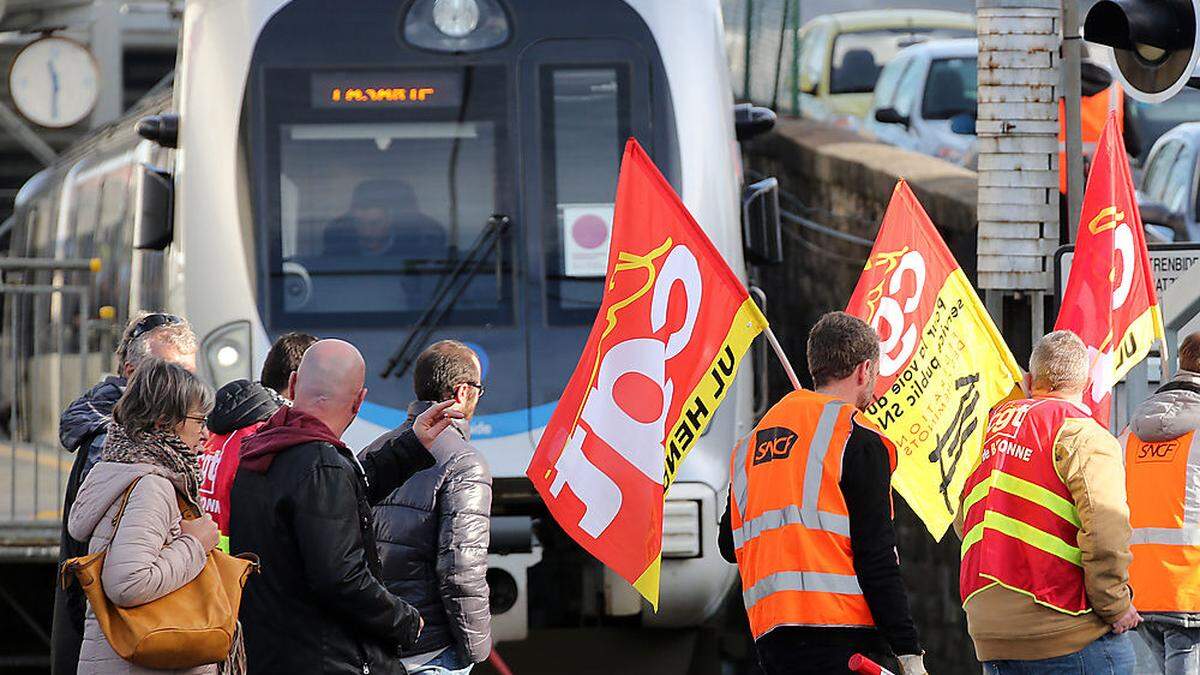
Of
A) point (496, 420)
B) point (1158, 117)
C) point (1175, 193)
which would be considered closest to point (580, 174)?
point (496, 420)

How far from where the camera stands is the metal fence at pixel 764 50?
62.2 feet

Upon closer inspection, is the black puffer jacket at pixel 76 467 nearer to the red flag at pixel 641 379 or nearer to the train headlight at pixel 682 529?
the red flag at pixel 641 379

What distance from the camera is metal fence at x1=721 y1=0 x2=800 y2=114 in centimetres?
1895

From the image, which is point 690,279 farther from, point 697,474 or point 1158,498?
point 697,474

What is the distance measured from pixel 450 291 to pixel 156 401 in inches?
160

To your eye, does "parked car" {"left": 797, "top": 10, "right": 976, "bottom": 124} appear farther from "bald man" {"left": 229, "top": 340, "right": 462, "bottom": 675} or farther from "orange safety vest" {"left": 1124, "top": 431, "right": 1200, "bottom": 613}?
"bald man" {"left": 229, "top": 340, "right": 462, "bottom": 675}

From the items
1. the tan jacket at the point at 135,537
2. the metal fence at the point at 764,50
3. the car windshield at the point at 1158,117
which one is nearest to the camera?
the tan jacket at the point at 135,537

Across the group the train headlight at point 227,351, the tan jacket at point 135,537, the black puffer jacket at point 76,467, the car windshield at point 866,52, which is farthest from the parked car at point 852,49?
the tan jacket at point 135,537

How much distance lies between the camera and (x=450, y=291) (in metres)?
9.09

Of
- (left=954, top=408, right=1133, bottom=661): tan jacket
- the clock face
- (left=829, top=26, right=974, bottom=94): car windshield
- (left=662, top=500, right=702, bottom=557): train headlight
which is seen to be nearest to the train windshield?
(left=662, top=500, right=702, bottom=557): train headlight

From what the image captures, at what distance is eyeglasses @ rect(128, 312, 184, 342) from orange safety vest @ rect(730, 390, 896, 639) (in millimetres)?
1999

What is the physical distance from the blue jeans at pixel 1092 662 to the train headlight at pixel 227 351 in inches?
161

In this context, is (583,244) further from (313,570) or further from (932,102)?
(932,102)

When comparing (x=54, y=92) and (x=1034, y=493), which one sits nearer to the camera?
(x=1034, y=493)
